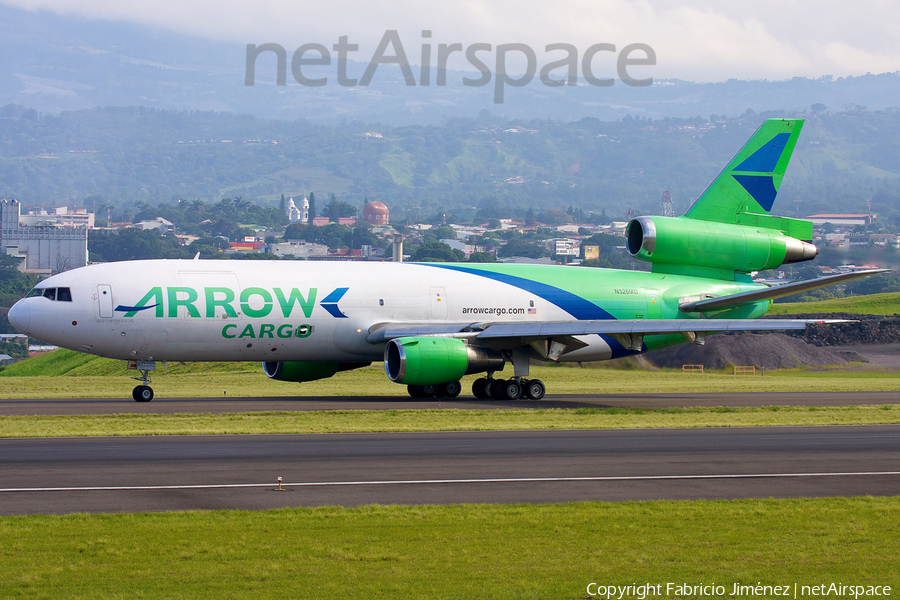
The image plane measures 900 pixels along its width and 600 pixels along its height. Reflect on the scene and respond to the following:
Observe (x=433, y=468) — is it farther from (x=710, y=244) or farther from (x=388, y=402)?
(x=710, y=244)

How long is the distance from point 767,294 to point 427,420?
1837cm

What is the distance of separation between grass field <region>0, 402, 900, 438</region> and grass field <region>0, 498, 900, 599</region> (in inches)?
428

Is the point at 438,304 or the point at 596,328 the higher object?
the point at 438,304

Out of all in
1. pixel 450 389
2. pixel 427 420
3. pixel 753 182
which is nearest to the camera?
pixel 427 420

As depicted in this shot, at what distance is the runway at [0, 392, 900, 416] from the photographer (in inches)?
1230

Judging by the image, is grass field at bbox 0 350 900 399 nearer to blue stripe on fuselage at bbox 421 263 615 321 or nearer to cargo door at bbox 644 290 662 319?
cargo door at bbox 644 290 662 319

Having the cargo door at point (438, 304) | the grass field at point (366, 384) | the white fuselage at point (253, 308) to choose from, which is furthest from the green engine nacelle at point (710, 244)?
the cargo door at point (438, 304)

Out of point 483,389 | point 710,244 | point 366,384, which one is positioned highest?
point 710,244

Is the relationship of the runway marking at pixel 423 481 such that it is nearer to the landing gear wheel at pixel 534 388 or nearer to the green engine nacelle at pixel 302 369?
the landing gear wheel at pixel 534 388

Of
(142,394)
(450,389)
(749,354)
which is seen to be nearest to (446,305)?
(450,389)

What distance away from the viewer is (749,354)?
6619cm

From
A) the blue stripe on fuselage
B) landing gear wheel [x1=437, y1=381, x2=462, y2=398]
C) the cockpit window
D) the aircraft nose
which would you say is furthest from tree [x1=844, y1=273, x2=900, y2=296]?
the aircraft nose

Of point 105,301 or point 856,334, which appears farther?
point 856,334

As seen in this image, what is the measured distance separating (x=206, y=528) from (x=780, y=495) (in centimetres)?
950
